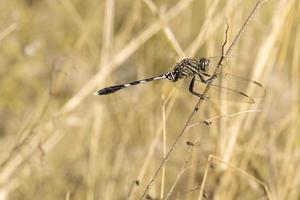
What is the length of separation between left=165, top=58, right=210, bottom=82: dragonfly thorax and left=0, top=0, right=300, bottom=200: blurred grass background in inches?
1.6

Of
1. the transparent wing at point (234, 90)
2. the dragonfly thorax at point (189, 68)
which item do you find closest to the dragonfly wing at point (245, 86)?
the transparent wing at point (234, 90)

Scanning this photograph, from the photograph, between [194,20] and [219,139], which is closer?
[219,139]

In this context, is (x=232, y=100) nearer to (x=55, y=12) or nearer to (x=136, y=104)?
(x=136, y=104)

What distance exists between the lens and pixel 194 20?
399cm

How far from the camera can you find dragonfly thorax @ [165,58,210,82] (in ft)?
4.84

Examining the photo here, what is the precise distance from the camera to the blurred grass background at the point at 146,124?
1.94 m

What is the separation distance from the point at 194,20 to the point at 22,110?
1.29 meters

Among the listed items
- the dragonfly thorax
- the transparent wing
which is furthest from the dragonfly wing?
the dragonfly thorax

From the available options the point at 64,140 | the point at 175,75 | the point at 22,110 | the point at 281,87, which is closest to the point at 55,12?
the point at 22,110

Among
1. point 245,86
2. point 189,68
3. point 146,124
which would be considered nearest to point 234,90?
point 189,68

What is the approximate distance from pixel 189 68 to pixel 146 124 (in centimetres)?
84

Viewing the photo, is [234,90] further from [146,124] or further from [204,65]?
[146,124]

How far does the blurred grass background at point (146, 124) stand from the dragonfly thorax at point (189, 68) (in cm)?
Answer: 4

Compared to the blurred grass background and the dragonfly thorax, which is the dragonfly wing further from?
the dragonfly thorax
